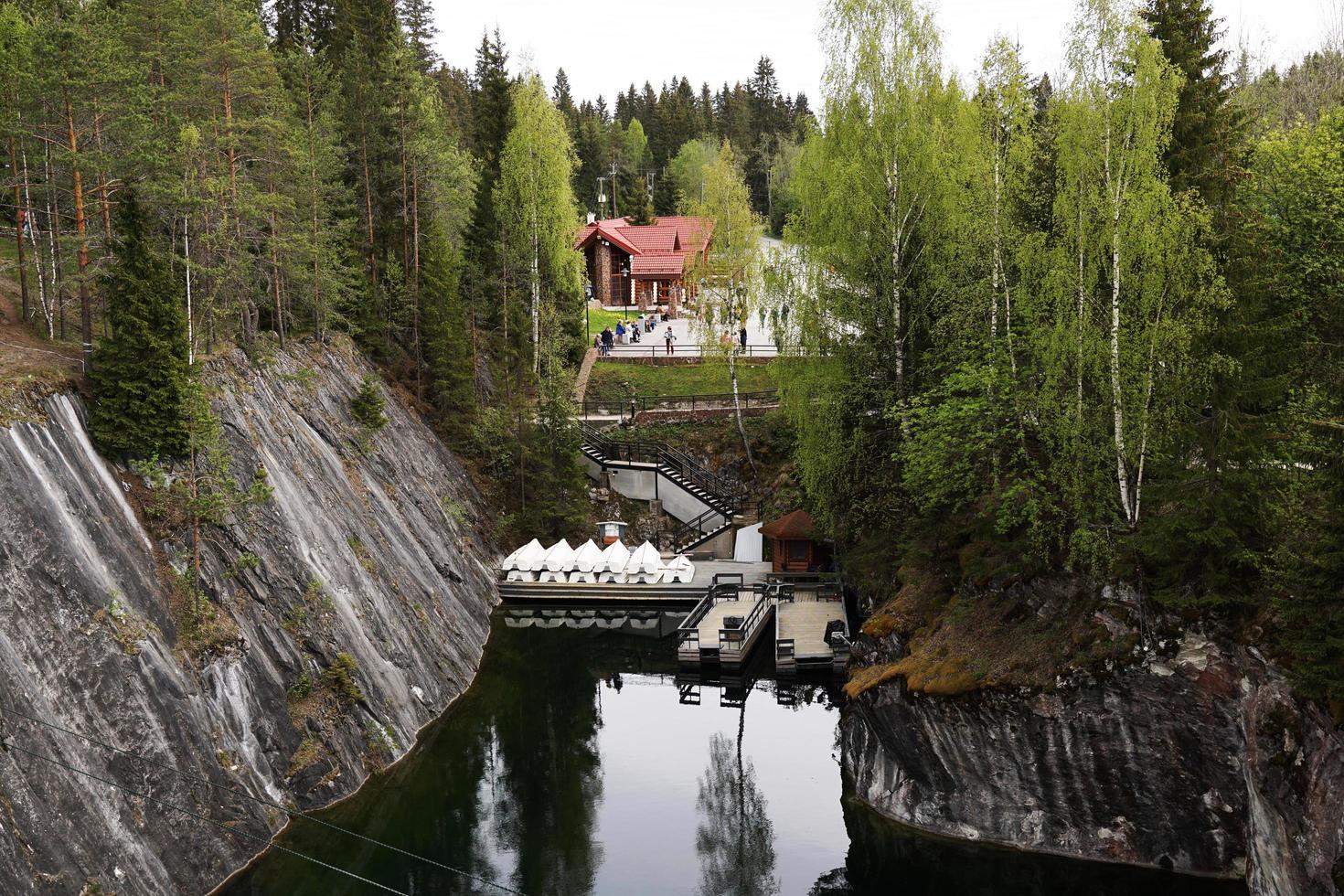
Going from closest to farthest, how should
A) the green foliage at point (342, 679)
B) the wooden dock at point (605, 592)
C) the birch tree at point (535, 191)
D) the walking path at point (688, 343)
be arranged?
1. the green foliage at point (342, 679)
2. the wooden dock at point (605, 592)
3. the birch tree at point (535, 191)
4. the walking path at point (688, 343)

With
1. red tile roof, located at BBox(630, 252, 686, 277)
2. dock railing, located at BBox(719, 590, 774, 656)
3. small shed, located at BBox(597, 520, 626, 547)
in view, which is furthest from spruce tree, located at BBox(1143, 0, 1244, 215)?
red tile roof, located at BBox(630, 252, 686, 277)

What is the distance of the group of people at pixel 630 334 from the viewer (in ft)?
189

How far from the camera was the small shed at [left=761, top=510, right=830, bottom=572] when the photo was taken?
40.9m

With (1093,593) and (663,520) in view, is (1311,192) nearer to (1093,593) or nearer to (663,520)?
(1093,593)

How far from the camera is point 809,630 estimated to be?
35812 mm

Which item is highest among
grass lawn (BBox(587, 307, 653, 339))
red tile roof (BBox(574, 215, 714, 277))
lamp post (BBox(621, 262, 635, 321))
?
red tile roof (BBox(574, 215, 714, 277))

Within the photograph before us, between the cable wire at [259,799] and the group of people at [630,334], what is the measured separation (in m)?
36.8

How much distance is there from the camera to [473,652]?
34719 mm

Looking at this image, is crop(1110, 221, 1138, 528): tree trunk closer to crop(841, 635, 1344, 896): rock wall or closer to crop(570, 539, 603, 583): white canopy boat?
crop(841, 635, 1344, 896): rock wall

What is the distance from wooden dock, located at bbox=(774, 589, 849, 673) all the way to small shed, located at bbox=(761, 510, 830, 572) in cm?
182

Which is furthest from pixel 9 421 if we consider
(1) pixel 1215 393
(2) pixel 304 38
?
(2) pixel 304 38

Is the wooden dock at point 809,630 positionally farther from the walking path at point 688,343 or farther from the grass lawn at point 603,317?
the grass lawn at point 603,317

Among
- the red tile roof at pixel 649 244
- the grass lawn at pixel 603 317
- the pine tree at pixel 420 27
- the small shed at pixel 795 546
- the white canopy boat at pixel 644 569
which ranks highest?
the pine tree at pixel 420 27

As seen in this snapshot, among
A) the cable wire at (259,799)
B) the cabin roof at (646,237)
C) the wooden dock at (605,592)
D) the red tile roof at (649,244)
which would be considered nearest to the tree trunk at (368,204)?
the wooden dock at (605,592)
